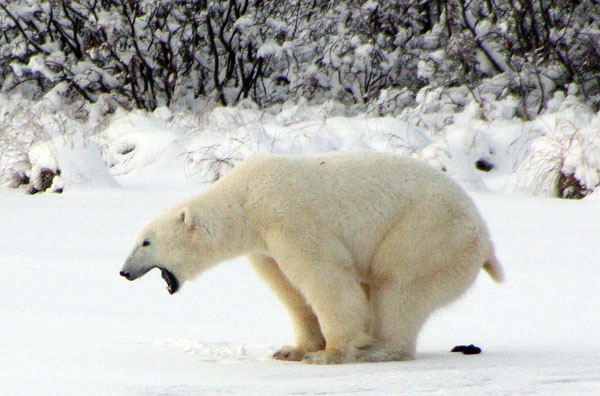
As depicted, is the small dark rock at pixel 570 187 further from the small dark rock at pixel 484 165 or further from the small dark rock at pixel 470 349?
the small dark rock at pixel 470 349

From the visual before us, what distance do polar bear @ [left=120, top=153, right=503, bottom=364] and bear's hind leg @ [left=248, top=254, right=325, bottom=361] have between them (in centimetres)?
18

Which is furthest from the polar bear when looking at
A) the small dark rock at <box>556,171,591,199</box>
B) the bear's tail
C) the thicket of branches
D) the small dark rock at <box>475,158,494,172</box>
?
the thicket of branches

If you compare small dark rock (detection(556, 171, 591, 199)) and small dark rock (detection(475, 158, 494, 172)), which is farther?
small dark rock (detection(475, 158, 494, 172))

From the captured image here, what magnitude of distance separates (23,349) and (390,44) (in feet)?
49.6

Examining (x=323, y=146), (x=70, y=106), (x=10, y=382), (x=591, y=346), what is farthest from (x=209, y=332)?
(x=70, y=106)

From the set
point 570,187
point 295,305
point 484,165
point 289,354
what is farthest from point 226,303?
point 484,165

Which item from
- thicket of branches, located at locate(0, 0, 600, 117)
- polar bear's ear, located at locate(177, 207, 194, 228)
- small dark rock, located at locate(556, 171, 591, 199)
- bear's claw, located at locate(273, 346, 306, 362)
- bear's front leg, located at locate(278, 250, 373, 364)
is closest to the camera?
bear's front leg, located at locate(278, 250, 373, 364)

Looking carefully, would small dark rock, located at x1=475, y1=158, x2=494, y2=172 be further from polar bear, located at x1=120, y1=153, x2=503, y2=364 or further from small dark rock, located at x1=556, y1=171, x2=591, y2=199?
polar bear, located at x1=120, y1=153, x2=503, y2=364

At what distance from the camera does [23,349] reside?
4.49 m

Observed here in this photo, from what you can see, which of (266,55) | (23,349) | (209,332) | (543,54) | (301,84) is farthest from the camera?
(301,84)

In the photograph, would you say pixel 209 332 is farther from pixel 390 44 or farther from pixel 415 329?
pixel 390 44

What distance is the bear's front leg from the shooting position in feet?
14.6

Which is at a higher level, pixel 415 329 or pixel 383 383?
pixel 415 329

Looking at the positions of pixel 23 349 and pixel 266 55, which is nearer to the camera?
pixel 23 349
